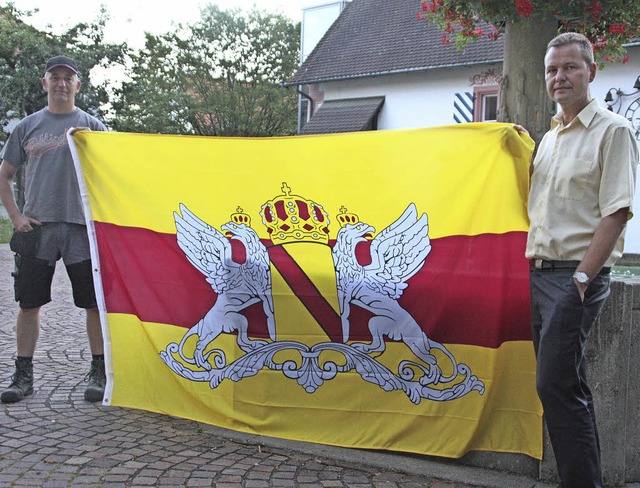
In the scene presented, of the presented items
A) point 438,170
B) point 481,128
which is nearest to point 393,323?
point 438,170

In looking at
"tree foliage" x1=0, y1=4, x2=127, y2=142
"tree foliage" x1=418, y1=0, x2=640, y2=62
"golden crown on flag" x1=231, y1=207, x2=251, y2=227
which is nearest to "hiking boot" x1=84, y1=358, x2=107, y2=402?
"golden crown on flag" x1=231, y1=207, x2=251, y2=227

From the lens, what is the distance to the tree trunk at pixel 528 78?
4293 millimetres

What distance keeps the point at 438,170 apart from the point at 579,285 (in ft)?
4.00

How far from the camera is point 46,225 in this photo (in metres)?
4.88

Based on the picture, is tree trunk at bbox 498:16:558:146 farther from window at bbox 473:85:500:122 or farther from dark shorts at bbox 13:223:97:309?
window at bbox 473:85:500:122

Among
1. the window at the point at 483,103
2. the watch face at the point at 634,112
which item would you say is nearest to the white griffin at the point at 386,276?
the watch face at the point at 634,112

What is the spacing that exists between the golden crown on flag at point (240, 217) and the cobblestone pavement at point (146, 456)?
1.22m

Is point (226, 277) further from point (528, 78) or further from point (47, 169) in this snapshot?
point (528, 78)

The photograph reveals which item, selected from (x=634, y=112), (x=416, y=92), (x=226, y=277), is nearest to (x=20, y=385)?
(x=226, y=277)

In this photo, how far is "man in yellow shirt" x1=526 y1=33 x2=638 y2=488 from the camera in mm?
2885

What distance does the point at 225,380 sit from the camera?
4.30 metres

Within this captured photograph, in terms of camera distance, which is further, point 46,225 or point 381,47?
point 381,47

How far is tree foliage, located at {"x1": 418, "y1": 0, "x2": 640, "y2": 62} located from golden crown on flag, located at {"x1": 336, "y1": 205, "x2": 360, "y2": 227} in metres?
1.45

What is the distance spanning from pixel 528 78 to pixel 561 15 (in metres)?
0.39
